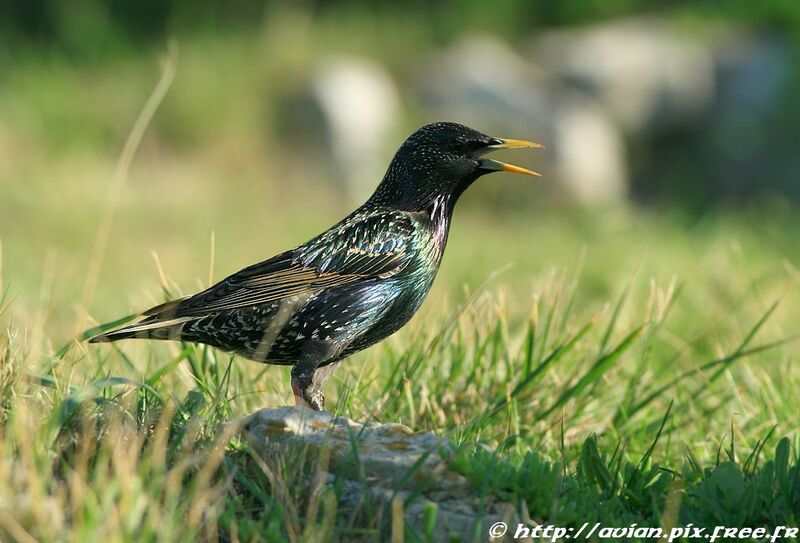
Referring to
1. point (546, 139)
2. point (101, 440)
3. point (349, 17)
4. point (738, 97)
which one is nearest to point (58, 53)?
point (349, 17)

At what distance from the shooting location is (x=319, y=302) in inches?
149

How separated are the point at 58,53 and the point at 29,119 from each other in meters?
1.77

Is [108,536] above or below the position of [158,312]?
below

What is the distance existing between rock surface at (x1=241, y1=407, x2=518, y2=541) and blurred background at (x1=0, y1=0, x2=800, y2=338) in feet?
18.4

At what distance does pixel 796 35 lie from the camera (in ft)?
40.5

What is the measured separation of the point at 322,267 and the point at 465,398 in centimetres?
70

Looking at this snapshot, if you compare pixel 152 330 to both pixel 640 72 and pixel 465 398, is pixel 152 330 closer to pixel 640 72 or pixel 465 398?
pixel 465 398

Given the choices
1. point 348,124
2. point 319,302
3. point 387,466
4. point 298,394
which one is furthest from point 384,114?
point 387,466

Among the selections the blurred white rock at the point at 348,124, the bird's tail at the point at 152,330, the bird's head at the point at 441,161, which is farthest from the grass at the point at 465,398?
the blurred white rock at the point at 348,124

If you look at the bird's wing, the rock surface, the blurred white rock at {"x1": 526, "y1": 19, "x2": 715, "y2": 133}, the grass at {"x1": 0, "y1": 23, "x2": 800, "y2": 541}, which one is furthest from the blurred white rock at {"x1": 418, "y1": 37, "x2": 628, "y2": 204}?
the rock surface

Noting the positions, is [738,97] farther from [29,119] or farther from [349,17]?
[29,119]

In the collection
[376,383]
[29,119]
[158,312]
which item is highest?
[29,119]

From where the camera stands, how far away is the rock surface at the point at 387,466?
2.96 metres

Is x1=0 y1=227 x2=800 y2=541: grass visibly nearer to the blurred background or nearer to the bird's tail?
the bird's tail
